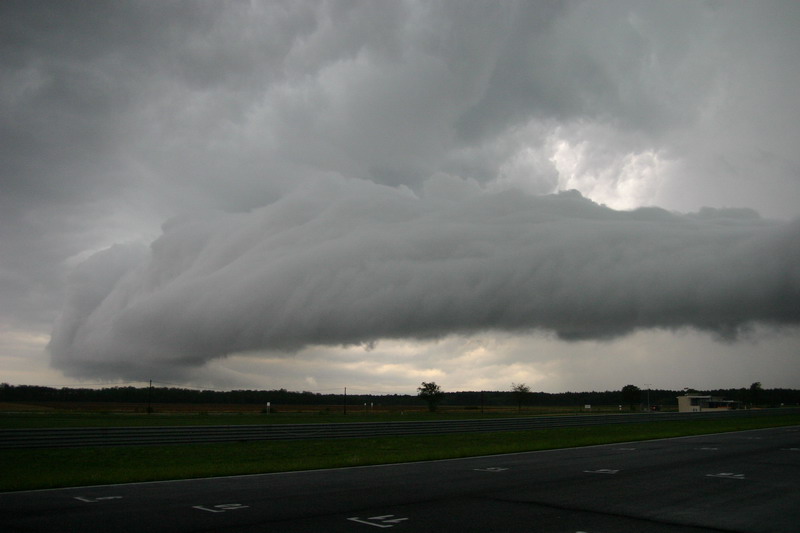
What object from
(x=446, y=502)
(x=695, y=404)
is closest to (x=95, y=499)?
(x=446, y=502)

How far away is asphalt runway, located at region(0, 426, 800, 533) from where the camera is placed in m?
10.6

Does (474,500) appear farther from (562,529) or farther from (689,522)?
(689,522)

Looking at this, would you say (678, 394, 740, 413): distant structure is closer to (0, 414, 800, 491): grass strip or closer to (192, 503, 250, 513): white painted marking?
(0, 414, 800, 491): grass strip

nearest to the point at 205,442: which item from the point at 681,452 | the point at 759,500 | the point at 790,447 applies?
the point at 681,452

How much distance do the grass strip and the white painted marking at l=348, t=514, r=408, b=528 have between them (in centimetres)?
876

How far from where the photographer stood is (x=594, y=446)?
30.1 m

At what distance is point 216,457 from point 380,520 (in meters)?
15.5

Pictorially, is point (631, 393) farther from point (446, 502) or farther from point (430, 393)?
point (446, 502)

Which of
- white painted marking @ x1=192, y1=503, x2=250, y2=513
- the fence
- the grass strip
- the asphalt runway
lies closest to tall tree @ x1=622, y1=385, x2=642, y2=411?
the fence

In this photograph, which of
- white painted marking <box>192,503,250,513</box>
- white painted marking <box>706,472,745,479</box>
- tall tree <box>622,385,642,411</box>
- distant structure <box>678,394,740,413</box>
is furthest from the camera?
tall tree <box>622,385,642,411</box>

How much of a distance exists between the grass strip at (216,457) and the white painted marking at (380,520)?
876cm

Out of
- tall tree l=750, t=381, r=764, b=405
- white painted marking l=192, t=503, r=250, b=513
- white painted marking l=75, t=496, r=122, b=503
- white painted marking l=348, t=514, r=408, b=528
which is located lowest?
tall tree l=750, t=381, r=764, b=405

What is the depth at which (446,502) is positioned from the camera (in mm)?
13102

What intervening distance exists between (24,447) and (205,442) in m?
7.30
